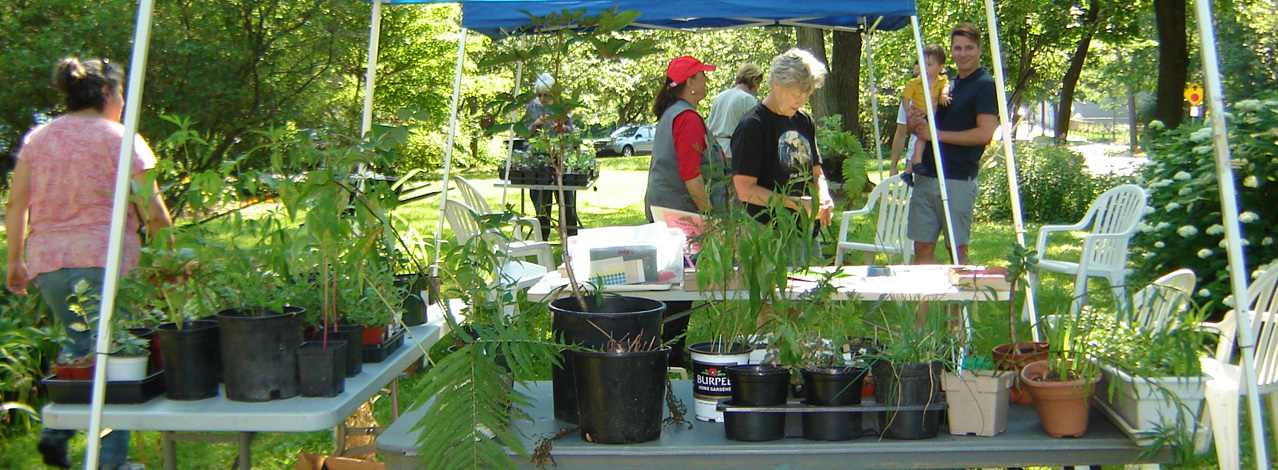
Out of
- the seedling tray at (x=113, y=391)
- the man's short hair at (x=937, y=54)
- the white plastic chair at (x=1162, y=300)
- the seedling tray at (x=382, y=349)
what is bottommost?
the seedling tray at (x=113, y=391)

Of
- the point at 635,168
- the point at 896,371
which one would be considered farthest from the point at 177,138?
the point at 635,168

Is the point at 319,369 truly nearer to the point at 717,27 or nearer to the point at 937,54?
the point at 937,54

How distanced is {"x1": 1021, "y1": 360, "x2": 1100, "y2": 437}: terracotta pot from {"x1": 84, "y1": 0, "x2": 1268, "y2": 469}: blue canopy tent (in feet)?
1.27

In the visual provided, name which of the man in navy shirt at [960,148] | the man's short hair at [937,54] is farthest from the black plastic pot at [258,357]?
the man's short hair at [937,54]

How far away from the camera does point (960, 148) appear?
4.69 m

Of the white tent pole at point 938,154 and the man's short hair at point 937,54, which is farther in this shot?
the man's short hair at point 937,54

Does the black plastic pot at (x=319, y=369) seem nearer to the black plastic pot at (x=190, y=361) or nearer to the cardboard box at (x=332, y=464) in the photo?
the black plastic pot at (x=190, y=361)

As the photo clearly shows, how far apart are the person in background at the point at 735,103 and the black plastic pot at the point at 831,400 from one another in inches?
136

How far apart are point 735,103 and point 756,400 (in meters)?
3.90

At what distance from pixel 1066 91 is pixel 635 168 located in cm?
939

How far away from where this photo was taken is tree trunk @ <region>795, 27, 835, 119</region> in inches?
Result: 382

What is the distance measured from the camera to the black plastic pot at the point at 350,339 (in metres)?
2.17

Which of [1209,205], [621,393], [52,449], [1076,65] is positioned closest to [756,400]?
[621,393]

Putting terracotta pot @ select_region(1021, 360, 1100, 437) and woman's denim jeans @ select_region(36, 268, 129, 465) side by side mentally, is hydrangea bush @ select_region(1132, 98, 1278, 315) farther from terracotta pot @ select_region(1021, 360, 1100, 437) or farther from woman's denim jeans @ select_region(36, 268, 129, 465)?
woman's denim jeans @ select_region(36, 268, 129, 465)
